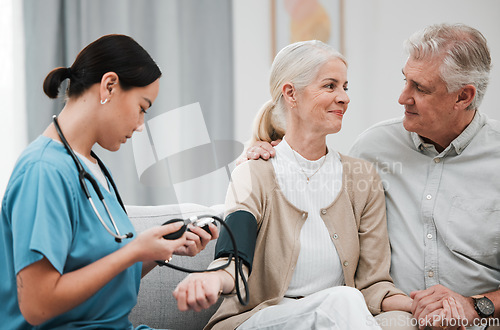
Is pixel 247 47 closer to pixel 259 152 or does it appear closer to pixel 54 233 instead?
pixel 259 152

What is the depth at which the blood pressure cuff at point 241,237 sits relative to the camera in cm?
151

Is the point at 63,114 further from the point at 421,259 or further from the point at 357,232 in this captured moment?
the point at 421,259

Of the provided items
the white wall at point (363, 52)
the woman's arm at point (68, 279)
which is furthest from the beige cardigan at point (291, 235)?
the white wall at point (363, 52)

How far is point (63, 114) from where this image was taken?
127cm

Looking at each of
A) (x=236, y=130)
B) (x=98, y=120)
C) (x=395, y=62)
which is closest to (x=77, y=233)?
(x=98, y=120)

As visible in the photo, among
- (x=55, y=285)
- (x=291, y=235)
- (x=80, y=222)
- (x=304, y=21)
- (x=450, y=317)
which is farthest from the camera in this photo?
(x=304, y=21)

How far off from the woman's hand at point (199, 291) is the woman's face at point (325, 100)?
2.06ft

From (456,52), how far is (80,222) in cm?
130

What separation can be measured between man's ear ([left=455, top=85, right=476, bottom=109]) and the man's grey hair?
0.02 metres

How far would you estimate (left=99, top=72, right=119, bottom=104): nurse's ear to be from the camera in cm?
123

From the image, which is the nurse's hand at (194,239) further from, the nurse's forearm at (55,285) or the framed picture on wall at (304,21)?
the framed picture on wall at (304,21)

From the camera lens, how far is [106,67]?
4.09 ft

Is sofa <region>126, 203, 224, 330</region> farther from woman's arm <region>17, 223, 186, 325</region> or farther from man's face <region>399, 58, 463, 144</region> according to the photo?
man's face <region>399, 58, 463, 144</region>

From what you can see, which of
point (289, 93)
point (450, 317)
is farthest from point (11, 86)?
point (450, 317)
